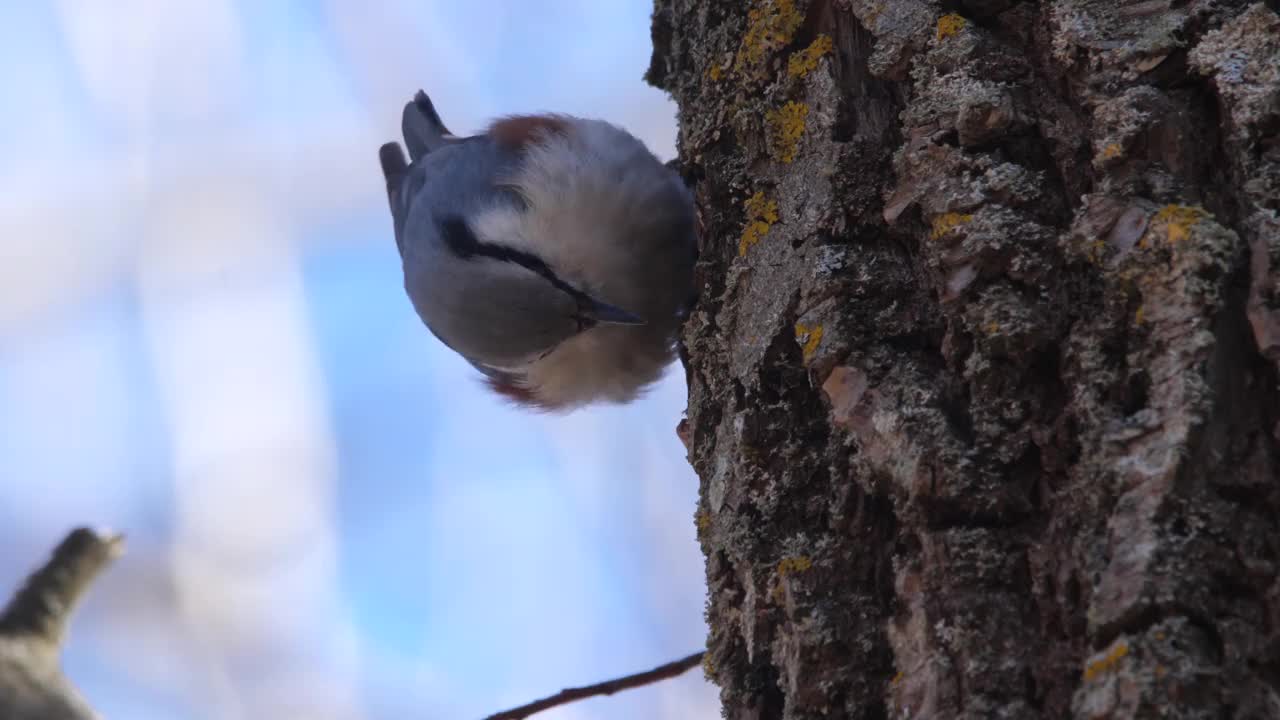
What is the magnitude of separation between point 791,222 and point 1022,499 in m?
0.50

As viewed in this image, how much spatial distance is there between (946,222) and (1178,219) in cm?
23

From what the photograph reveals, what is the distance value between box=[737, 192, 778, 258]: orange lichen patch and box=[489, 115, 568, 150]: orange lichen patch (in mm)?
907

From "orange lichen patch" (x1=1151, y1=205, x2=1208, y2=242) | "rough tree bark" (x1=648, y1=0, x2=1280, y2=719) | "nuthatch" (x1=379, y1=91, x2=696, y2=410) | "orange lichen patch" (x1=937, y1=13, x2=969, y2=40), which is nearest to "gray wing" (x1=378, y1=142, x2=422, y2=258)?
"nuthatch" (x1=379, y1=91, x2=696, y2=410)

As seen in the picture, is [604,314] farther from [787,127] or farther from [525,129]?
[787,127]

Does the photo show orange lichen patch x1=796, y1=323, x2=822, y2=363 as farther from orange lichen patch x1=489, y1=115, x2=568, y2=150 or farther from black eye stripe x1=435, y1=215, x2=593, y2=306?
orange lichen patch x1=489, y1=115, x2=568, y2=150

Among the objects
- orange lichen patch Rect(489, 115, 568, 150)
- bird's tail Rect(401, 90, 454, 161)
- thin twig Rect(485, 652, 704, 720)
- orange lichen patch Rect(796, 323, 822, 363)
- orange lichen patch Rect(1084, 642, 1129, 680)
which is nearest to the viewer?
orange lichen patch Rect(1084, 642, 1129, 680)

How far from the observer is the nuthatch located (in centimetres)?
219

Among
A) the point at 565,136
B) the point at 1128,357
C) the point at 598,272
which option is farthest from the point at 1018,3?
the point at 565,136

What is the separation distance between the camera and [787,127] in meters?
1.50

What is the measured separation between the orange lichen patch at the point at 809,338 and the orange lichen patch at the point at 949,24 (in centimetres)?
33

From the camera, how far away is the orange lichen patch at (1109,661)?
87 centimetres

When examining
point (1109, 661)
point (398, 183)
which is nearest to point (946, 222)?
point (1109, 661)

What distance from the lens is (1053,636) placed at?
0.96 metres

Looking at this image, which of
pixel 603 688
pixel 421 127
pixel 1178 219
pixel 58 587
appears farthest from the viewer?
pixel 421 127
